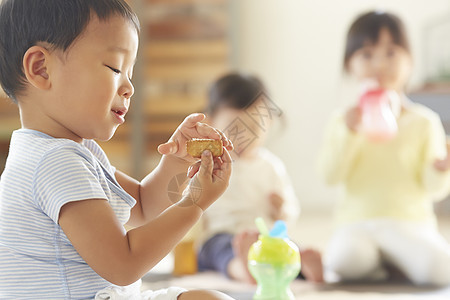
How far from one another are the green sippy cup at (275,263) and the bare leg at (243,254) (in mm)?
361

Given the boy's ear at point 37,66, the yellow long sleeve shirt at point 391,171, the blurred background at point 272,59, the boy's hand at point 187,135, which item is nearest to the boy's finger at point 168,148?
the boy's hand at point 187,135

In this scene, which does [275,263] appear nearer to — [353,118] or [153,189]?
[153,189]

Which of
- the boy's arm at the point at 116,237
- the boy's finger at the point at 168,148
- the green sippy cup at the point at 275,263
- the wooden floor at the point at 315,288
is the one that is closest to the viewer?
the boy's arm at the point at 116,237

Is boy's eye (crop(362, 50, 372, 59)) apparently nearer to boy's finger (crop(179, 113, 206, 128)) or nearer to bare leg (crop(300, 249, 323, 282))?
bare leg (crop(300, 249, 323, 282))

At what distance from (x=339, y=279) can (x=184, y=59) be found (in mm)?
1697

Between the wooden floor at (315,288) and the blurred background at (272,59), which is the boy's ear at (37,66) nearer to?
the wooden floor at (315,288)

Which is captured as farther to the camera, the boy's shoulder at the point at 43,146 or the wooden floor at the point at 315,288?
the wooden floor at the point at 315,288

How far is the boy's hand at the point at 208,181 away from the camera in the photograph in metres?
0.64

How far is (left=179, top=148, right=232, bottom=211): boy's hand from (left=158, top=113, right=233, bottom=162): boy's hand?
0.04 m

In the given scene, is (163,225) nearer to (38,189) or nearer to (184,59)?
(38,189)

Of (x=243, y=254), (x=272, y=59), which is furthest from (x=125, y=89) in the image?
(x=272, y=59)

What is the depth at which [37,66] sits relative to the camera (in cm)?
66

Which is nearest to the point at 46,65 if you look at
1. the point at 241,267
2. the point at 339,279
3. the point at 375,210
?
the point at 241,267

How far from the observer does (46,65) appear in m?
0.65
